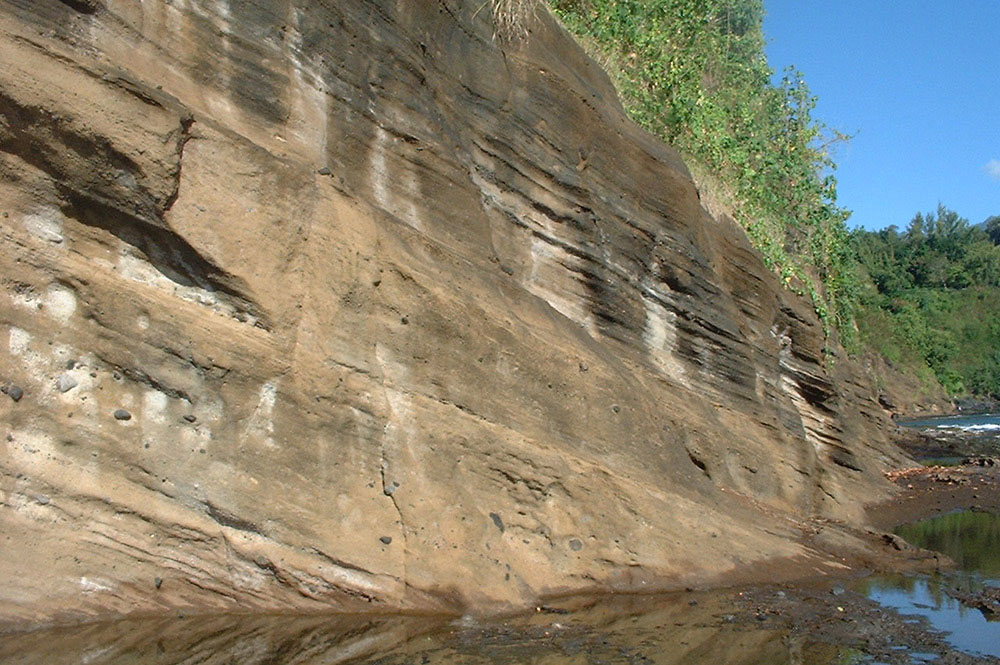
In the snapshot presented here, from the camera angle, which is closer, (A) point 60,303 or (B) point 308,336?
(A) point 60,303

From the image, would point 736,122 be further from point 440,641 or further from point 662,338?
point 440,641

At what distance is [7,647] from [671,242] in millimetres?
7866

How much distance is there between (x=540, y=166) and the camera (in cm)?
977

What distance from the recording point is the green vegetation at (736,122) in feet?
46.2

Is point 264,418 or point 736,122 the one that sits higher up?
point 736,122

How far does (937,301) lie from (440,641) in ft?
215

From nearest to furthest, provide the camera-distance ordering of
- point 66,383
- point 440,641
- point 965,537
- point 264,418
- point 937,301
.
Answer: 1. point 66,383
2. point 440,641
3. point 264,418
4. point 965,537
5. point 937,301

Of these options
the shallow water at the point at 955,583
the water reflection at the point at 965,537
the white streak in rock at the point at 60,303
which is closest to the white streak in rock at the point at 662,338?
the shallow water at the point at 955,583

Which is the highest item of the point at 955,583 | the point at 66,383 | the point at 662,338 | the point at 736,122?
the point at 736,122

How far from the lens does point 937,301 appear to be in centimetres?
6544

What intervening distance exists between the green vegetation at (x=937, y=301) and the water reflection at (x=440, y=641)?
3880cm

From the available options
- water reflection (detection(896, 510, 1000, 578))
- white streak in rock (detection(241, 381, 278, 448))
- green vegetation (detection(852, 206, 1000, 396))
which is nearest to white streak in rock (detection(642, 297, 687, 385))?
water reflection (detection(896, 510, 1000, 578))

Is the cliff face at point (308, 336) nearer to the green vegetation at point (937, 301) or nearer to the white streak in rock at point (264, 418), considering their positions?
the white streak in rock at point (264, 418)

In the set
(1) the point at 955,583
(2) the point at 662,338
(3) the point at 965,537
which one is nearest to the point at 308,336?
(2) the point at 662,338
